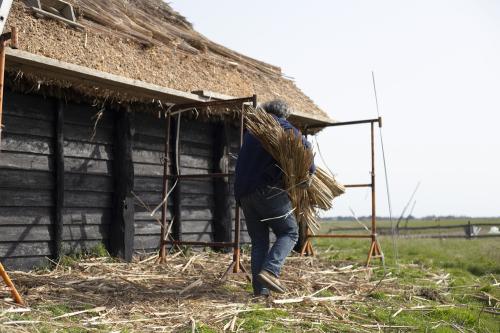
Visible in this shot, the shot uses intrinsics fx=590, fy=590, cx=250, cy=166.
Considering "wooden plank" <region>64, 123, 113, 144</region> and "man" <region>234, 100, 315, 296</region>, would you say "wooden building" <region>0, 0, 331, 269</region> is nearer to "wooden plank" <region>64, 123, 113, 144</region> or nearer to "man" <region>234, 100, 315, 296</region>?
"wooden plank" <region>64, 123, 113, 144</region>

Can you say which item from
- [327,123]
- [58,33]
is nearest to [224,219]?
[327,123]

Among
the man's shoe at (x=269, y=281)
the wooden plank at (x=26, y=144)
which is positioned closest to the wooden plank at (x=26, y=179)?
the wooden plank at (x=26, y=144)

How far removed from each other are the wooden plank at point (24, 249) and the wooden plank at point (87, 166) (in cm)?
89

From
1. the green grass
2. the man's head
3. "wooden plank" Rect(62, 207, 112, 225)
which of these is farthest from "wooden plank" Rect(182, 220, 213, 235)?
the man's head

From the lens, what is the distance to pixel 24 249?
6.23m

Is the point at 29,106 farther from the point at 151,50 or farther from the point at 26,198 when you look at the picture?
the point at 151,50

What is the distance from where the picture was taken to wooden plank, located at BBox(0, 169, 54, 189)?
19.9ft

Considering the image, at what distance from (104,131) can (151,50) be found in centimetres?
131

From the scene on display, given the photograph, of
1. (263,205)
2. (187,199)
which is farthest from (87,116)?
(263,205)

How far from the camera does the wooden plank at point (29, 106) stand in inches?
242

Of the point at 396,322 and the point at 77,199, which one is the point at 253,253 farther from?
the point at 77,199

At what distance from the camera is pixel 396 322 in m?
4.64

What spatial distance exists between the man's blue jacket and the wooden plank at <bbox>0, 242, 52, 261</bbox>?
2.48 meters

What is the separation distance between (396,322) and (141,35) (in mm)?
5133
